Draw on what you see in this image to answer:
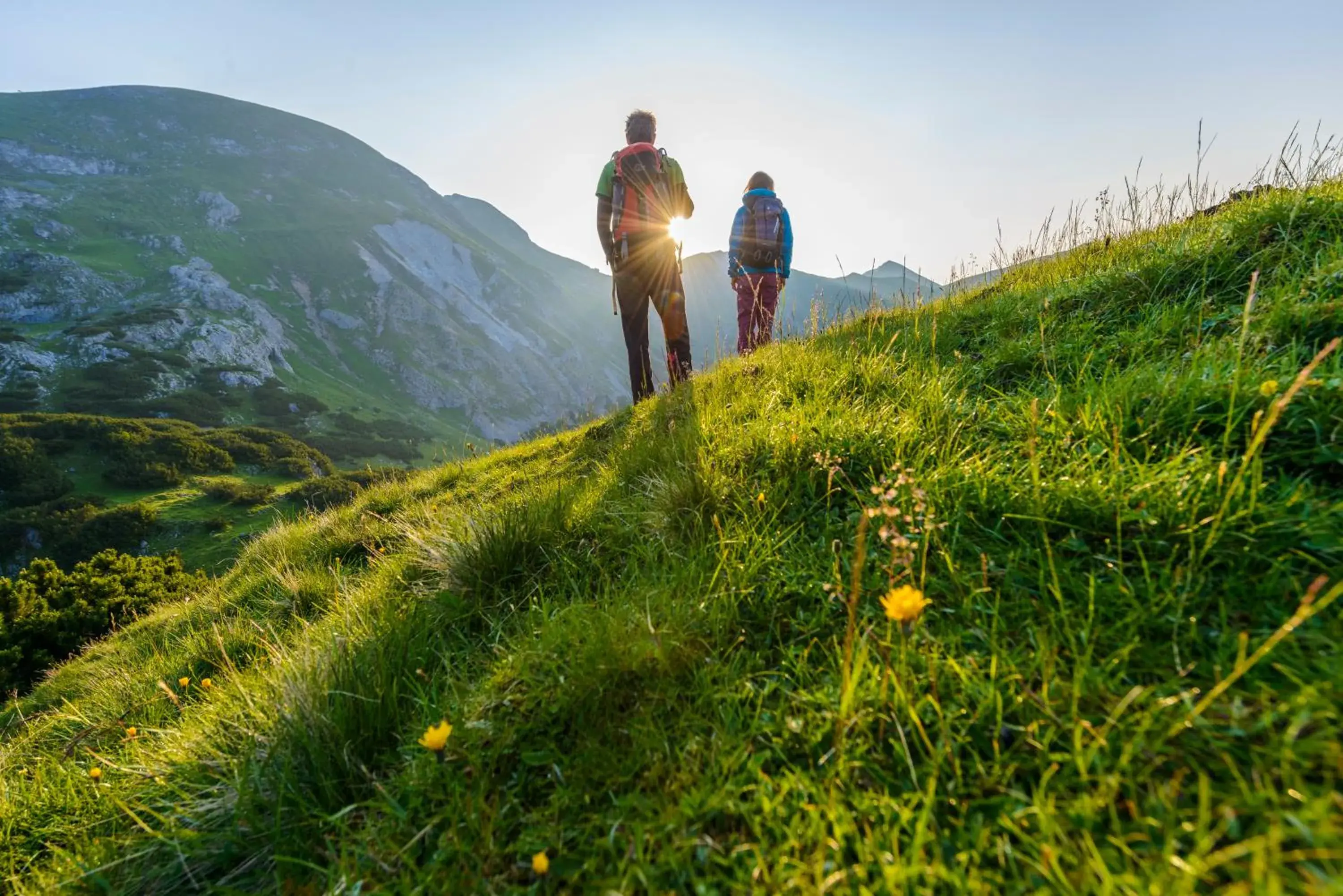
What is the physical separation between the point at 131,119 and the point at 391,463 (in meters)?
172

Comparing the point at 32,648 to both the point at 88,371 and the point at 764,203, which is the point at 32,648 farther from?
the point at 88,371

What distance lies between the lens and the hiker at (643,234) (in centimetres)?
771

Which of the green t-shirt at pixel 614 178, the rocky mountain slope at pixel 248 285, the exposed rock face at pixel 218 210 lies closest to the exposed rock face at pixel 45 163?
the rocky mountain slope at pixel 248 285

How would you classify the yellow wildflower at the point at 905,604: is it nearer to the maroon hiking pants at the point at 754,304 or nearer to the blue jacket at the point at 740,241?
the maroon hiking pants at the point at 754,304

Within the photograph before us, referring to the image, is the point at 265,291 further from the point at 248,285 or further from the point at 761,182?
the point at 761,182

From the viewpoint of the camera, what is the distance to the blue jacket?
9203 mm

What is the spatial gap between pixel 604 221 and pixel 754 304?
8.69 ft

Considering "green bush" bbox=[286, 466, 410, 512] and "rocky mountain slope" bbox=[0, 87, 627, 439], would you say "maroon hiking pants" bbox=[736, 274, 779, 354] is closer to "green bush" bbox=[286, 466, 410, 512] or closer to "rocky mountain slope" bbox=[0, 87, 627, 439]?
"green bush" bbox=[286, 466, 410, 512]

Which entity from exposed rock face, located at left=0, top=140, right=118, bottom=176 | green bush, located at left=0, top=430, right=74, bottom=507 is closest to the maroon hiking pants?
green bush, located at left=0, top=430, right=74, bottom=507

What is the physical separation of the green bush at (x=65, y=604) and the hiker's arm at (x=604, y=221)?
1019 centimetres

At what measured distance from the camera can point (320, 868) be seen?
145 centimetres

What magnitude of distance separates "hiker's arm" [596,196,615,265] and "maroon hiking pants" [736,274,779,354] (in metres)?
2.35

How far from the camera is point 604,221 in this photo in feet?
26.3

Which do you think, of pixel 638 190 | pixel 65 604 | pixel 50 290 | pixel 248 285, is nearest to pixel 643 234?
pixel 638 190
